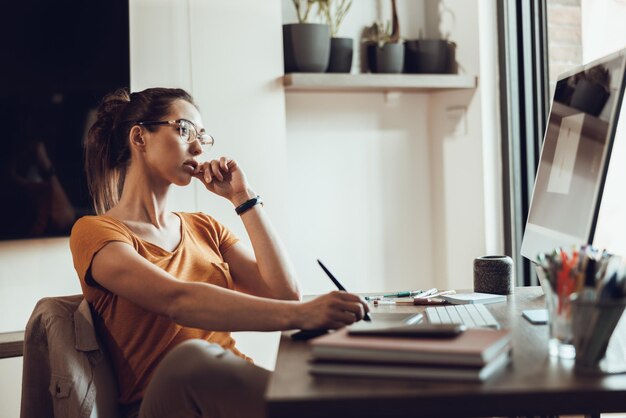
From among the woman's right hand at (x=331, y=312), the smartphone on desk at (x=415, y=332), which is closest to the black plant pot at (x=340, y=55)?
the woman's right hand at (x=331, y=312)

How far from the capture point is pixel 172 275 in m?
1.80

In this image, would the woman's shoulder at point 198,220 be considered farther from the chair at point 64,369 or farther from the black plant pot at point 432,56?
the black plant pot at point 432,56

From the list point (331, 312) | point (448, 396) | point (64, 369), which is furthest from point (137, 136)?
point (448, 396)

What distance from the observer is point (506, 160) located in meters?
3.15

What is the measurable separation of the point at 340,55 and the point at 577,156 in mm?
1802

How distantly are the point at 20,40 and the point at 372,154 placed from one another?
4.71 ft

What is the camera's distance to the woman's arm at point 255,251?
6.57ft

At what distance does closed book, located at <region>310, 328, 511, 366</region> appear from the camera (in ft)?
3.48

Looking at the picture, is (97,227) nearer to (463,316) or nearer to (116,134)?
(116,134)

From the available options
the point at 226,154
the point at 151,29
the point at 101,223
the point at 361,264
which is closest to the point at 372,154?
the point at 361,264

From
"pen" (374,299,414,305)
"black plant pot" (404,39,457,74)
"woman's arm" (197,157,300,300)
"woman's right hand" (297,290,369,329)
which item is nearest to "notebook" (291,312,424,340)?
"woman's right hand" (297,290,369,329)

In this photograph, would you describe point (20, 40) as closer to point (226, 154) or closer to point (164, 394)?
point (226, 154)

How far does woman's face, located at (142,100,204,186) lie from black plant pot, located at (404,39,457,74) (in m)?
1.57

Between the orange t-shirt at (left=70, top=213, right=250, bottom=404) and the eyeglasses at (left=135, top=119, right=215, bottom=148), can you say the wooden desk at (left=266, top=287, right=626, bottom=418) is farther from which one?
the eyeglasses at (left=135, top=119, right=215, bottom=148)
